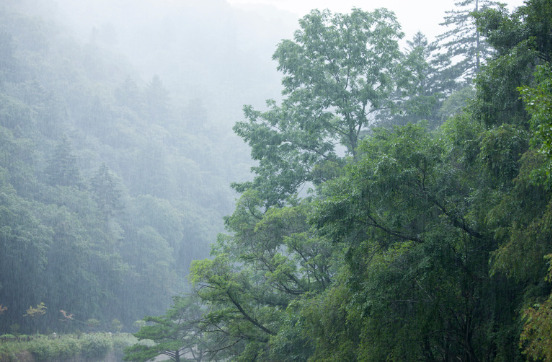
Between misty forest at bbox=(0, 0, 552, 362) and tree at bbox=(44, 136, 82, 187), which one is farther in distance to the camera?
tree at bbox=(44, 136, 82, 187)

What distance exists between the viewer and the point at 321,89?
53.9ft

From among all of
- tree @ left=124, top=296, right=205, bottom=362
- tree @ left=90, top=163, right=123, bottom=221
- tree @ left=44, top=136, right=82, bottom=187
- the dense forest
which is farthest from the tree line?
tree @ left=44, top=136, right=82, bottom=187

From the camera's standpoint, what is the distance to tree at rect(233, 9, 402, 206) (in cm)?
1641

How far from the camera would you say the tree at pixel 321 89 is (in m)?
16.4

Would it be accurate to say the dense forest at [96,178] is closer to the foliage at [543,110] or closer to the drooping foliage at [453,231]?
the drooping foliage at [453,231]

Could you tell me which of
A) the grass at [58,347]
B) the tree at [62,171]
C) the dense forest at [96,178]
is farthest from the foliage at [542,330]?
the tree at [62,171]

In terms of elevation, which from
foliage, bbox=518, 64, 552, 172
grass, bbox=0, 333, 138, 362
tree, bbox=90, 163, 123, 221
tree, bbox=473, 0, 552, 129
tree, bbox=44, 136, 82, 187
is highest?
tree, bbox=44, 136, 82, 187

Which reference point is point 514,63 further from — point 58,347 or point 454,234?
point 58,347

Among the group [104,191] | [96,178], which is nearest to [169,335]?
[104,191]

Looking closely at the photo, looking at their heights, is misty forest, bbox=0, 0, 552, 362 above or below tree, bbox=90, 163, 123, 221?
below

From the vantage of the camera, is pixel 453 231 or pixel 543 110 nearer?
pixel 543 110

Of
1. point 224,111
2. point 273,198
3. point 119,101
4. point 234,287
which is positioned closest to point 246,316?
point 234,287

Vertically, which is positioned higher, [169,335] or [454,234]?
[169,335]

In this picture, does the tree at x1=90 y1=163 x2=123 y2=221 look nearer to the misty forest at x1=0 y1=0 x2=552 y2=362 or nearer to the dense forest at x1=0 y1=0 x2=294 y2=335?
the dense forest at x1=0 y1=0 x2=294 y2=335
